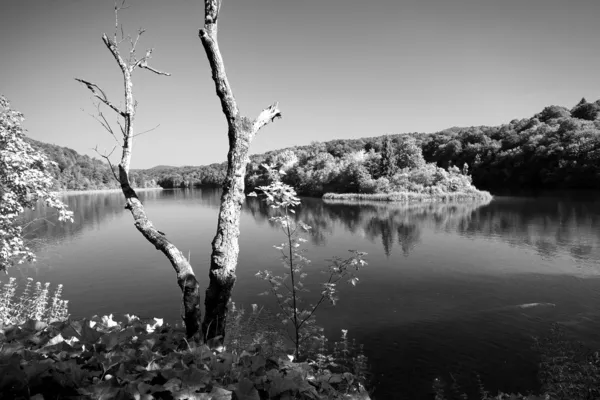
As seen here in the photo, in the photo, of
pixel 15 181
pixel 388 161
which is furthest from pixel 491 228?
pixel 388 161

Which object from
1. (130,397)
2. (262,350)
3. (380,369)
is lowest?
(380,369)

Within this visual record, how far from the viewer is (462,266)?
41.9 ft

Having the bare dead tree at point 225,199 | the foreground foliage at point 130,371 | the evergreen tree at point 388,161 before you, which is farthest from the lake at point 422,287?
the evergreen tree at point 388,161

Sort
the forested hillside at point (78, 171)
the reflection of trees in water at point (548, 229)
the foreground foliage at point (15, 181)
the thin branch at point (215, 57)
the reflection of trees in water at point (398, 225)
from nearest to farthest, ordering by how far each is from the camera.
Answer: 1. the thin branch at point (215, 57)
2. the foreground foliage at point (15, 181)
3. the reflection of trees in water at point (548, 229)
4. the reflection of trees in water at point (398, 225)
5. the forested hillside at point (78, 171)

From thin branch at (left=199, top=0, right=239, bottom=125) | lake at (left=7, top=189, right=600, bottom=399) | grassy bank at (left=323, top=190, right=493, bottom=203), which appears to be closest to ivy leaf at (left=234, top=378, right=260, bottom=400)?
thin branch at (left=199, top=0, right=239, bottom=125)

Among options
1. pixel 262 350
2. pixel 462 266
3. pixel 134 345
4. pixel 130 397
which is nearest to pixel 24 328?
pixel 134 345

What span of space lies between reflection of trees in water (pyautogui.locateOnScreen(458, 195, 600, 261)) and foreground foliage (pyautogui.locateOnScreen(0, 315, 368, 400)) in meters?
16.0

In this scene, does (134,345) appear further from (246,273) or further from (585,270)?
(585,270)

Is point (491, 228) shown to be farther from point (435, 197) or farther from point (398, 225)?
point (435, 197)

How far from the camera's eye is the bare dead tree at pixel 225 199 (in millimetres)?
3162

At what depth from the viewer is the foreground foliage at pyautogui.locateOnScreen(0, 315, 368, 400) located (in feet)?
4.83

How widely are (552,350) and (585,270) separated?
718cm

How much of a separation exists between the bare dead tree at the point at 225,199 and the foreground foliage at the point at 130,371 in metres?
0.88

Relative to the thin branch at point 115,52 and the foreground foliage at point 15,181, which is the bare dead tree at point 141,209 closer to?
the thin branch at point 115,52
